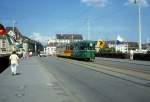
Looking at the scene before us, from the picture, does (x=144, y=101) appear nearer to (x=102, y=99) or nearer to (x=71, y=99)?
(x=102, y=99)

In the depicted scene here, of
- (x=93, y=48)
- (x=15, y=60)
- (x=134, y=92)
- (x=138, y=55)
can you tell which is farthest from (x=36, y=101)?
(x=138, y=55)

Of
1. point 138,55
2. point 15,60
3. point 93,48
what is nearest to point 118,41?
point 138,55

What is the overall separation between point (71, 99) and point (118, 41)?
225 ft

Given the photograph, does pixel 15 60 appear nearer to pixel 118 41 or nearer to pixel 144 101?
pixel 144 101

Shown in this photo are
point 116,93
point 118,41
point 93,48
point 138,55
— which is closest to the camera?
point 116,93

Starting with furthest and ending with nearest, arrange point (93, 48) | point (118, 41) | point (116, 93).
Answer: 1. point (118, 41)
2. point (93, 48)
3. point (116, 93)

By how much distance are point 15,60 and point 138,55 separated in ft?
131

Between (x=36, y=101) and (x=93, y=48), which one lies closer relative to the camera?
(x=36, y=101)

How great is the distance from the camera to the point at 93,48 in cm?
5659

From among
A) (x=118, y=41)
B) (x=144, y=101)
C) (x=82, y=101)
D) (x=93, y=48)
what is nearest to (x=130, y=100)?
(x=144, y=101)

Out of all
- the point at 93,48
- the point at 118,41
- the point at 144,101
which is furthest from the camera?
the point at 118,41

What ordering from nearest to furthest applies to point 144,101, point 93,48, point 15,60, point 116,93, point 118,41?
point 144,101 → point 116,93 → point 15,60 → point 93,48 → point 118,41

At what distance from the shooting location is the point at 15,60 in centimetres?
2533

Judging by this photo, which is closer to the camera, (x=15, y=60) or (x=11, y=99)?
(x=11, y=99)
